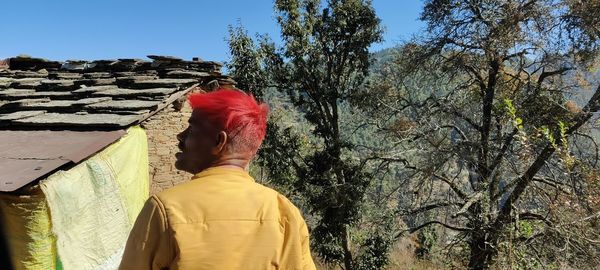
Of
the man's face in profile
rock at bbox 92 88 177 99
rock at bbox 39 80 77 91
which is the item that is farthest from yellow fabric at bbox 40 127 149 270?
the man's face in profile

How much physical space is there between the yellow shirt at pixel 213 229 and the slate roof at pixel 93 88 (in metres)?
3.01

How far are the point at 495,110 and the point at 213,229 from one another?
34.8 ft

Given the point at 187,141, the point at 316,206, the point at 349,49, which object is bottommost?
the point at 316,206

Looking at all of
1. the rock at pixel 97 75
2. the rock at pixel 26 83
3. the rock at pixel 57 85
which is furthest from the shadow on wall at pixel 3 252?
the rock at pixel 97 75

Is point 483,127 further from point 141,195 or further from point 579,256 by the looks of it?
point 141,195

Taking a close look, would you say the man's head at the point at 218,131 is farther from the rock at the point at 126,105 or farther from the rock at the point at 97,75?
the rock at the point at 97,75

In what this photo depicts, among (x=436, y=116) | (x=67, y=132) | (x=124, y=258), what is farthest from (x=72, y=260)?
(x=436, y=116)

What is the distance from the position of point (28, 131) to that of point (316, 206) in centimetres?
1054

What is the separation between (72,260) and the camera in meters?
3.36

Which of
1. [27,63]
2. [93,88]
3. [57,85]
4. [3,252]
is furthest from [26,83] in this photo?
[3,252]

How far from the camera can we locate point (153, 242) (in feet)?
4.73

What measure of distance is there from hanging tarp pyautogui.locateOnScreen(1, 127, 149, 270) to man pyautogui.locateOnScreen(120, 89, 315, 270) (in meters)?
1.92

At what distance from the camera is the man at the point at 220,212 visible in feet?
4.74

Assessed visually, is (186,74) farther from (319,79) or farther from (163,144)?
(319,79)
